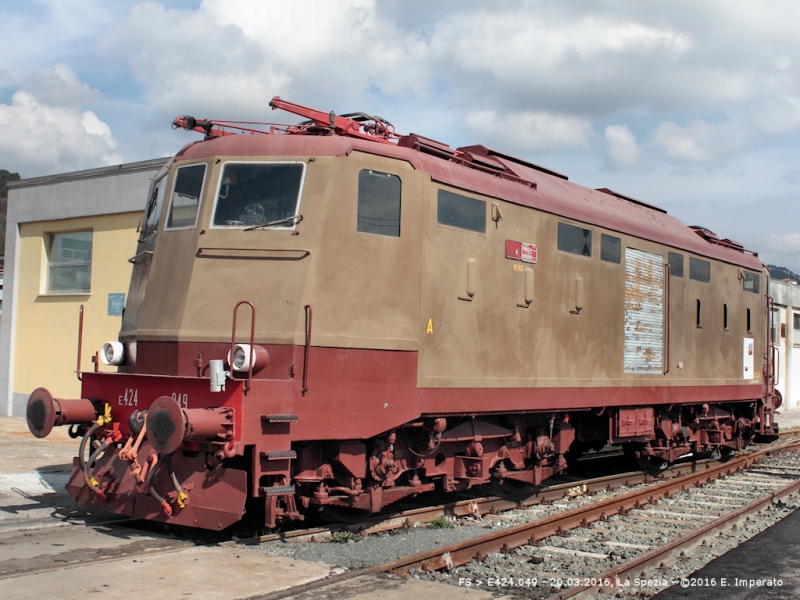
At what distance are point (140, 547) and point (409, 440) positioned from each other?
106 inches

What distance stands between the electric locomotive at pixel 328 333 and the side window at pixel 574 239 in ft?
0.11

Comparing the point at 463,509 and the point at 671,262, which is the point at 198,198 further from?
the point at 671,262

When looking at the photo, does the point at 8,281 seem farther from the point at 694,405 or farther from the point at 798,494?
the point at 798,494

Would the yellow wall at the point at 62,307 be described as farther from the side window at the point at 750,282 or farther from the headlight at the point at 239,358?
the side window at the point at 750,282

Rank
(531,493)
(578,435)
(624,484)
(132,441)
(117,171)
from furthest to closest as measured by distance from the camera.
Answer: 1. (117,171)
2. (624,484)
3. (578,435)
4. (531,493)
5. (132,441)

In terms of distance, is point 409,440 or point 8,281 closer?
point 409,440

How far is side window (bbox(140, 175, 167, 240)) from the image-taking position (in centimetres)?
794

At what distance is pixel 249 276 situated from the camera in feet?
22.8

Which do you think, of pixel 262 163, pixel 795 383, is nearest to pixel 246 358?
pixel 262 163

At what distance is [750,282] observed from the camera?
14.4 meters

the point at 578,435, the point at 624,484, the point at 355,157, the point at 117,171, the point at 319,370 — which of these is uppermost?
the point at 117,171

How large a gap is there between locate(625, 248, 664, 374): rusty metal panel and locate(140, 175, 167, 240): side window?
6.11 metres

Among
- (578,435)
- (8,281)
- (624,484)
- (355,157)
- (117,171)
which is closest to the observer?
(355,157)

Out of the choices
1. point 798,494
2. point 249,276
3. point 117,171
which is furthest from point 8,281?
point 798,494
